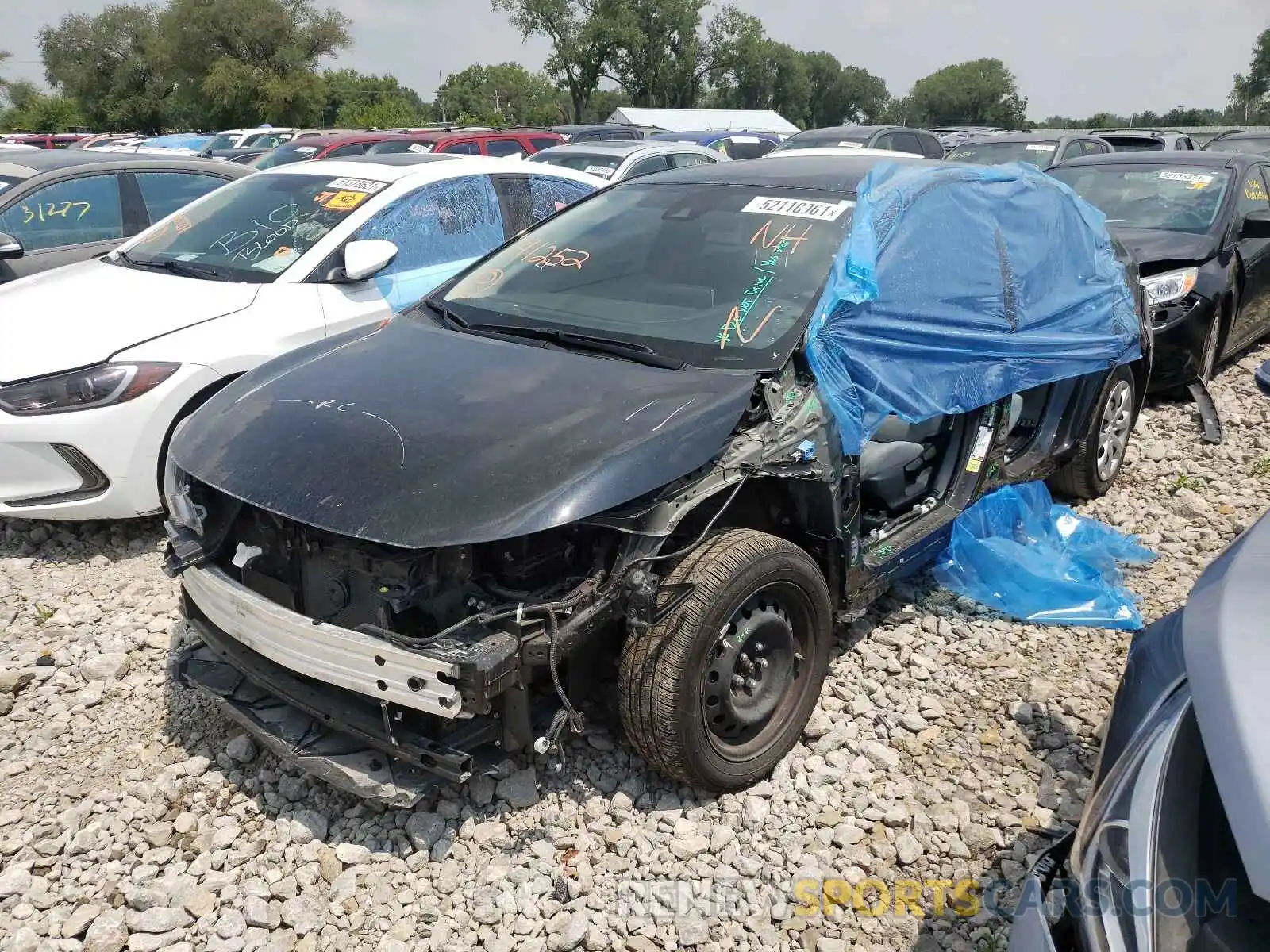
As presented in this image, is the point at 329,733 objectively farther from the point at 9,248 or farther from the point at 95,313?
the point at 9,248

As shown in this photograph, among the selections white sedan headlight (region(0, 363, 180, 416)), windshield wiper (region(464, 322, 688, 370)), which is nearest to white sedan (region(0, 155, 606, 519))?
white sedan headlight (region(0, 363, 180, 416))

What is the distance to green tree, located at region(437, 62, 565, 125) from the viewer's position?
198 ft

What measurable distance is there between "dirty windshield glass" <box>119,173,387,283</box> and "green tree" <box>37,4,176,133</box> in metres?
56.0

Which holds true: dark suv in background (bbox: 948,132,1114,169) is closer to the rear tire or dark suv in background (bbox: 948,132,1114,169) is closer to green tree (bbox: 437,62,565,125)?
the rear tire

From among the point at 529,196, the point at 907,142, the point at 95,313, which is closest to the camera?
the point at 95,313

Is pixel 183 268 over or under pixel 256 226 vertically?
under

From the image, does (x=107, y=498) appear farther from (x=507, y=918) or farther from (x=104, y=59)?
(x=104, y=59)

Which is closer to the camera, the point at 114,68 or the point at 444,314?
the point at 444,314

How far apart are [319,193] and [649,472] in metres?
3.71

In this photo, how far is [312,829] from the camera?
293 centimetres

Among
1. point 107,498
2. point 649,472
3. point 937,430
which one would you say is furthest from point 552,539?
point 107,498

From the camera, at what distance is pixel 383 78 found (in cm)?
5922

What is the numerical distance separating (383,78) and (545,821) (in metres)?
63.4

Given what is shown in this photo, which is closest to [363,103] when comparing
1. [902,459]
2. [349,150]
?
[349,150]
